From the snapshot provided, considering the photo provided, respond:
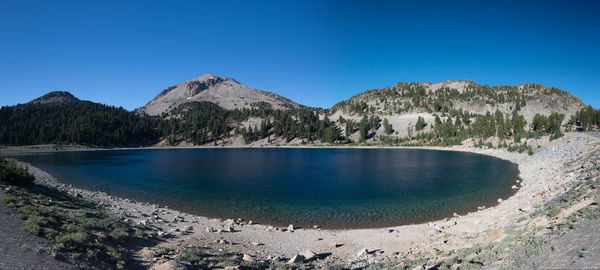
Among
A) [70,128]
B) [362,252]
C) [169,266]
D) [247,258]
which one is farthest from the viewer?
[70,128]

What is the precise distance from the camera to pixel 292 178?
40719mm

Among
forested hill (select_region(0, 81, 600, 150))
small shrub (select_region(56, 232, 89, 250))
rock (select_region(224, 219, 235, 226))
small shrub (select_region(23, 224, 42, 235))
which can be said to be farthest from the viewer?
forested hill (select_region(0, 81, 600, 150))

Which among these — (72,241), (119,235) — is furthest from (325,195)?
(72,241)

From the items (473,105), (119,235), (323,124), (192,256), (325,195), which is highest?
(473,105)

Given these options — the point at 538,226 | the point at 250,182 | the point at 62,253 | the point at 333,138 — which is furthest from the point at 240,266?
the point at 333,138

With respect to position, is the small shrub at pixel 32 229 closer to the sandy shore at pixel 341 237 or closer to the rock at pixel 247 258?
the sandy shore at pixel 341 237

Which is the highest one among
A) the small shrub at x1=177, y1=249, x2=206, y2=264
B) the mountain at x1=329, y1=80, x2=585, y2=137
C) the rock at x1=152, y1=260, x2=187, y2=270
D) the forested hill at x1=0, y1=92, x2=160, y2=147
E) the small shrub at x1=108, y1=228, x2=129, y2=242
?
the mountain at x1=329, y1=80, x2=585, y2=137

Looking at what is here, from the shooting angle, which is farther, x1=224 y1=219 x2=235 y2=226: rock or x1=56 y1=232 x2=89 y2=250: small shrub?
x1=224 y1=219 x2=235 y2=226: rock

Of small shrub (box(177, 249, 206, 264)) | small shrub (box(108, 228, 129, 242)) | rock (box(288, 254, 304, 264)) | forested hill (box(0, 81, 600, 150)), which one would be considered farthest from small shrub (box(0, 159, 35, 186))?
forested hill (box(0, 81, 600, 150))

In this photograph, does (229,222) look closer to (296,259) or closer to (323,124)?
(296,259)

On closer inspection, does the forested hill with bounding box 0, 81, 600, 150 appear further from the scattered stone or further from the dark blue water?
the scattered stone

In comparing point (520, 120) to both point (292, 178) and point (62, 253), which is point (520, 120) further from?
point (62, 253)

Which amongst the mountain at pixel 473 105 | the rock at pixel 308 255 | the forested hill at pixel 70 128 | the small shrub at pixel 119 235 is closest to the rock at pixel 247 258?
the rock at pixel 308 255

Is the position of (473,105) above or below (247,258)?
above
